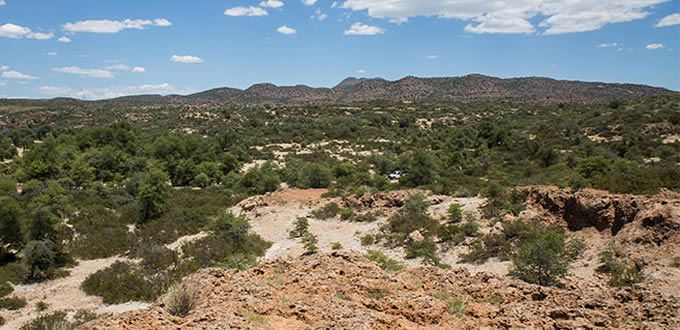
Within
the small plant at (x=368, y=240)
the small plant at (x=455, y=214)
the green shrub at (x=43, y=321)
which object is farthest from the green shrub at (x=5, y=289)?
the small plant at (x=455, y=214)

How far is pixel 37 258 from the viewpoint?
17.7 m

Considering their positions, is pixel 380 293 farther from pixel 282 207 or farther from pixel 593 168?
pixel 593 168

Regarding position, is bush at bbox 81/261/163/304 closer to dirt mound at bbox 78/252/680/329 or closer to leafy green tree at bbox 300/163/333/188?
dirt mound at bbox 78/252/680/329

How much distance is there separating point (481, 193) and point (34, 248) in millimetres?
18168

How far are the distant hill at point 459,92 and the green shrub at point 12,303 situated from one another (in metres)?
113

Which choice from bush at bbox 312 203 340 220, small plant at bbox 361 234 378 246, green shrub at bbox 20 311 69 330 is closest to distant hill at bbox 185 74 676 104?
bush at bbox 312 203 340 220

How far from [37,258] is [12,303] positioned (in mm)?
2956

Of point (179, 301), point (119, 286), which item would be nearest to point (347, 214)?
Result: point (119, 286)

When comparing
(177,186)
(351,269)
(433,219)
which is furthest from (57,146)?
(351,269)

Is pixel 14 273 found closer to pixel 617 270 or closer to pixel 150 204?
pixel 150 204

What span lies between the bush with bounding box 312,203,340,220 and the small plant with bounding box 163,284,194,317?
54.1 ft

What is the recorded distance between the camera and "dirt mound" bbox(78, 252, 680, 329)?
6.53m

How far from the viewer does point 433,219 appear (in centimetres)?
2086

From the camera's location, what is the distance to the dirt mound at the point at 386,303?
653 centimetres
